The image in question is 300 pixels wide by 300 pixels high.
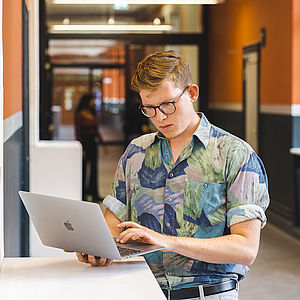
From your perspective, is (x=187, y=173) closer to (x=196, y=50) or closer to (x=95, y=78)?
(x=196, y=50)

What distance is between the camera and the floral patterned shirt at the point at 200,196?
6.54 ft

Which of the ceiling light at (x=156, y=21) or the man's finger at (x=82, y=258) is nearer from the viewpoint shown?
the man's finger at (x=82, y=258)

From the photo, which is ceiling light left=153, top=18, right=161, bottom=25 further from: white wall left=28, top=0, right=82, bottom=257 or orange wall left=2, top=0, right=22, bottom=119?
orange wall left=2, top=0, right=22, bottom=119

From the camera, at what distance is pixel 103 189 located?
391 inches

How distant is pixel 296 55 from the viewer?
22.1 feet

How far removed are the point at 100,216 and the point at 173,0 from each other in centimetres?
675

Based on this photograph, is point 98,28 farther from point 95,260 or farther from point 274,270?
point 95,260

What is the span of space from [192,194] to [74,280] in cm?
50

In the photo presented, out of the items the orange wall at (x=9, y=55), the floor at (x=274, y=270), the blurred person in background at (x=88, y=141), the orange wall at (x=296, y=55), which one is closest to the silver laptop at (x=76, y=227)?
the orange wall at (x=9, y=55)

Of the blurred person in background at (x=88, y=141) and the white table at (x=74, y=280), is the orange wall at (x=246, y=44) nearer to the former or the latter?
the blurred person in background at (x=88, y=141)

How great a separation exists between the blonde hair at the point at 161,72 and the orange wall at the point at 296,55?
16.2 feet

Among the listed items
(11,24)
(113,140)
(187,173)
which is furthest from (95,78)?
(187,173)

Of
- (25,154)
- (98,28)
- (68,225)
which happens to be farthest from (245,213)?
(98,28)

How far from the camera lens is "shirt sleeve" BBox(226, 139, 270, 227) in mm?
1948
